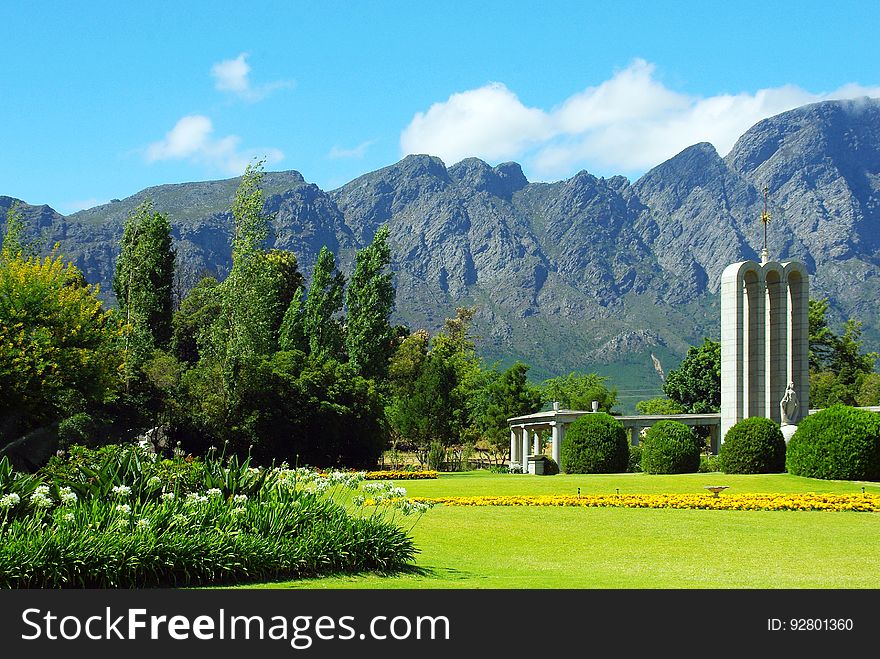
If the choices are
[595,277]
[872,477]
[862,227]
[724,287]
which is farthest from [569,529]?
[862,227]

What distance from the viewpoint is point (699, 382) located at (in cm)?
6344

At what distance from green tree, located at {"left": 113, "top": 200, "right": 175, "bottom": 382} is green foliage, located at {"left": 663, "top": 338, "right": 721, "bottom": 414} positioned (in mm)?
34841

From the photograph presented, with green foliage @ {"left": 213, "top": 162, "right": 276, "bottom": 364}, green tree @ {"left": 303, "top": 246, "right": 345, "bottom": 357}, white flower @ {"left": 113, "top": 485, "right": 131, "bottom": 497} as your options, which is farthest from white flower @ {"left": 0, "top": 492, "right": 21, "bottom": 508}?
green tree @ {"left": 303, "top": 246, "right": 345, "bottom": 357}

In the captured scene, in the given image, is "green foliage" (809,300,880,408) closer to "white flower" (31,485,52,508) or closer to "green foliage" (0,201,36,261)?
"green foliage" (0,201,36,261)

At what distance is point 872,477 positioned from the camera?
2545 cm

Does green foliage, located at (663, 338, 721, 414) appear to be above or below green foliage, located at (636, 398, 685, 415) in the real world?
above

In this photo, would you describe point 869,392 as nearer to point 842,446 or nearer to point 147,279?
point 842,446

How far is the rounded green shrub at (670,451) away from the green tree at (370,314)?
79.0 ft

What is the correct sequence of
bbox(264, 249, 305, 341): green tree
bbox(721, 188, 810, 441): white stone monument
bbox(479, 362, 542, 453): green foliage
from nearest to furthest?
1. bbox(721, 188, 810, 441): white stone monument
2. bbox(479, 362, 542, 453): green foliage
3. bbox(264, 249, 305, 341): green tree

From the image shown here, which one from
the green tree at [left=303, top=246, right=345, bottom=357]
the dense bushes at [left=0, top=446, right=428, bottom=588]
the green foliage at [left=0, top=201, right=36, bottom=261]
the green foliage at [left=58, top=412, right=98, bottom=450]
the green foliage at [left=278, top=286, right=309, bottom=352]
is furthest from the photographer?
the green tree at [left=303, top=246, right=345, bottom=357]

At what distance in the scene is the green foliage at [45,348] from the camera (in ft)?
86.2

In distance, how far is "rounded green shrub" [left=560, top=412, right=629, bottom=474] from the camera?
32.0 m

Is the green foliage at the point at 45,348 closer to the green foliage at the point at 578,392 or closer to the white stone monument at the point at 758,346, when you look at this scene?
the white stone monument at the point at 758,346
